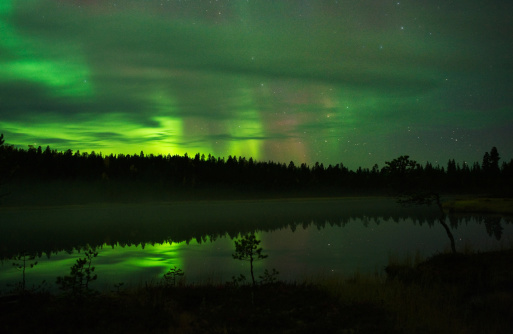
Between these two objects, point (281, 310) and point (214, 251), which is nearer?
point (281, 310)

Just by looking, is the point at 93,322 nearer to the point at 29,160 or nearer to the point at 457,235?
the point at 457,235

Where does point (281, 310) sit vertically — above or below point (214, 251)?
above

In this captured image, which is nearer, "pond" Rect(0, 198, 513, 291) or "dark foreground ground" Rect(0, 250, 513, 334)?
"dark foreground ground" Rect(0, 250, 513, 334)

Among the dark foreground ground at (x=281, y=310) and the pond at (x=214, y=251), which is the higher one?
the dark foreground ground at (x=281, y=310)

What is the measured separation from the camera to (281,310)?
48.8 feet

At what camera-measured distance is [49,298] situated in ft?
54.2

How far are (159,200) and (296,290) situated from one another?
186169 mm

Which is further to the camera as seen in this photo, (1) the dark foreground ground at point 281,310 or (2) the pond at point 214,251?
(2) the pond at point 214,251

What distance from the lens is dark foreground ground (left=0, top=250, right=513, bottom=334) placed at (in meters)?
12.9

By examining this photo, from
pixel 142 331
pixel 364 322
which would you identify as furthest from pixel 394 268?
pixel 142 331

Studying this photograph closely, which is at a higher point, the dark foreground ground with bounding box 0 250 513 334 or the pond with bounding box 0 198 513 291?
the dark foreground ground with bounding box 0 250 513 334

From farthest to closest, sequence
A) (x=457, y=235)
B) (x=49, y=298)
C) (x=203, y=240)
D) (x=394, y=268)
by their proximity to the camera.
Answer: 1. (x=203, y=240)
2. (x=457, y=235)
3. (x=394, y=268)
4. (x=49, y=298)

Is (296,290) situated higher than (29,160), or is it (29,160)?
(29,160)

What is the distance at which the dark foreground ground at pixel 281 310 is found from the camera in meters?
12.9
